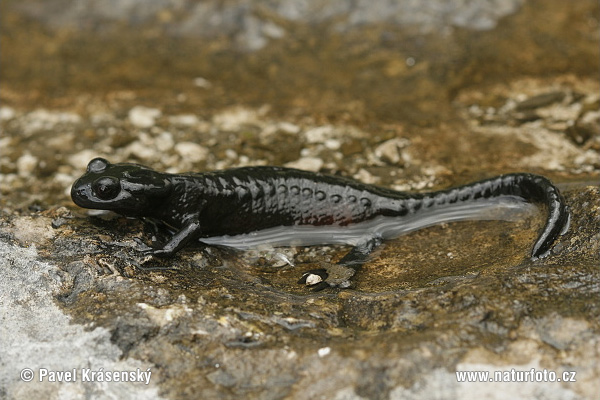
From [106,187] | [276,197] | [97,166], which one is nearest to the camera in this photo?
[106,187]

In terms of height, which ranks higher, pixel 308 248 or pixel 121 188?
pixel 121 188

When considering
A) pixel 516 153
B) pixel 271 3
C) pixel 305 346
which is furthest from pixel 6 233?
pixel 271 3

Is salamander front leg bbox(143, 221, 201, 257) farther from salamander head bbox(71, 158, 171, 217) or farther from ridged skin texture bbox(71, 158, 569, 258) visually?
salamander head bbox(71, 158, 171, 217)

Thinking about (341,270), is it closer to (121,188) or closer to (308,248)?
(308,248)

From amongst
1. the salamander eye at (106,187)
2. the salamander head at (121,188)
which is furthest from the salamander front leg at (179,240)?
the salamander eye at (106,187)

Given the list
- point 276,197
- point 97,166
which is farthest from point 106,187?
point 276,197

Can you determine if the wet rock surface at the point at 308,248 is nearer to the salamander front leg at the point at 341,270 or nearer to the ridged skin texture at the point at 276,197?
the salamander front leg at the point at 341,270
